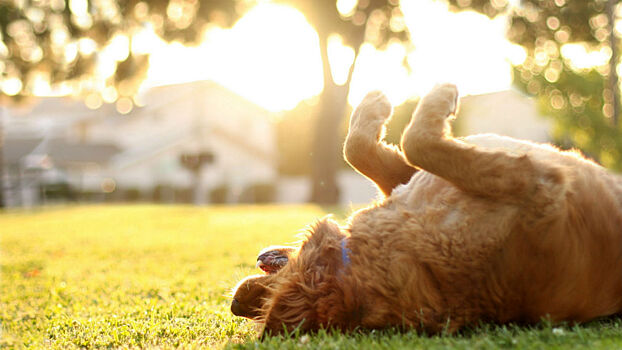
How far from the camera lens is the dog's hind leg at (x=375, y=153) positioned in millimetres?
2912

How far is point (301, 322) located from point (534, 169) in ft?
3.69

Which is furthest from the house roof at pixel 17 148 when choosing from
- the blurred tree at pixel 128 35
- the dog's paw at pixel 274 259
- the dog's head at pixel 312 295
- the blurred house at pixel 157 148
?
the dog's head at pixel 312 295

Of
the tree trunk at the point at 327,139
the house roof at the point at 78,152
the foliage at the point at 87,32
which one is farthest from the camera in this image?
the house roof at the point at 78,152

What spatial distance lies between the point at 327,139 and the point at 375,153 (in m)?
17.0

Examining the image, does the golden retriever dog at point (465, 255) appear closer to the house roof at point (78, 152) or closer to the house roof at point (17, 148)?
the house roof at point (17, 148)

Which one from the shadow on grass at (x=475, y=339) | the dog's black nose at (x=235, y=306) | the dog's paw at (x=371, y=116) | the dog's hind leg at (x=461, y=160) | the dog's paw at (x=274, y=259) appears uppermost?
the dog's paw at (x=371, y=116)

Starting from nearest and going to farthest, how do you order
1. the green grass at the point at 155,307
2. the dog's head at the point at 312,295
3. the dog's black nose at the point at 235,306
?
the green grass at the point at 155,307, the dog's head at the point at 312,295, the dog's black nose at the point at 235,306

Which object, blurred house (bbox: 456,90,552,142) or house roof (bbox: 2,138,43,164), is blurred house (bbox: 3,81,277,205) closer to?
house roof (bbox: 2,138,43,164)

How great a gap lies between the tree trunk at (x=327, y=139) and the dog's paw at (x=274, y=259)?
1689cm

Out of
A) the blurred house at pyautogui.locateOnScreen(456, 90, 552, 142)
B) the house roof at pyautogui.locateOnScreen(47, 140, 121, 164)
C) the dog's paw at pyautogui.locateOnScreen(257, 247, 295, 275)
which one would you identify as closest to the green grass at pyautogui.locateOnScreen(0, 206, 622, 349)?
the dog's paw at pyautogui.locateOnScreen(257, 247, 295, 275)

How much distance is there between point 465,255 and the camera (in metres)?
2.18

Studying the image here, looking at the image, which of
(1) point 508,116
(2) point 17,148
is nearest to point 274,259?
(1) point 508,116

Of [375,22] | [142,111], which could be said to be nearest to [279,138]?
[142,111]

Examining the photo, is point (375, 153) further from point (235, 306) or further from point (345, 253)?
point (235, 306)
